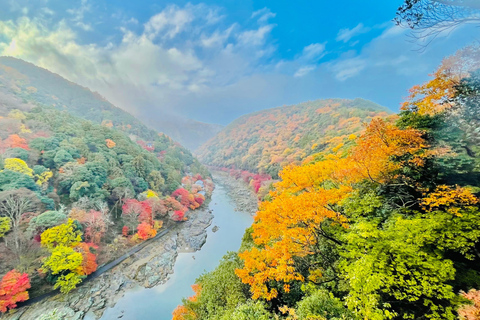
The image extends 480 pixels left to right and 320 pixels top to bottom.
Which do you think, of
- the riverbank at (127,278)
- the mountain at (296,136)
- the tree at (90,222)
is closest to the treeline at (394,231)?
the riverbank at (127,278)

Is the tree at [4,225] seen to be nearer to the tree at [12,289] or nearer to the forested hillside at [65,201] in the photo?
the forested hillside at [65,201]

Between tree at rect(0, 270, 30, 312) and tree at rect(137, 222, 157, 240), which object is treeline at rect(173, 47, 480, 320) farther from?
tree at rect(137, 222, 157, 240)

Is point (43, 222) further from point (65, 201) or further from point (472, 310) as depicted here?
point (472, 310)

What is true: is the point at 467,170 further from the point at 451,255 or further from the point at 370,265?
the point at 370,265

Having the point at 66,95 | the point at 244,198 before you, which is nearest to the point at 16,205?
the point at 244,198

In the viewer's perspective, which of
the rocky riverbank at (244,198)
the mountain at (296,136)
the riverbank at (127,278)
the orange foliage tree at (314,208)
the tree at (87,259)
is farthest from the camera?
the mountain at (296,136)

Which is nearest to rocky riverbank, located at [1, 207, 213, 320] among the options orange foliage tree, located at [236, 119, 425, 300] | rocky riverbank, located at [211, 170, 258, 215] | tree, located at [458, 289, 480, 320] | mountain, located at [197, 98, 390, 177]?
rocky riverbank, located at [211, 170, 258, 215]

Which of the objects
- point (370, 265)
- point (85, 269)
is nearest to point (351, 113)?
point (370, 265)

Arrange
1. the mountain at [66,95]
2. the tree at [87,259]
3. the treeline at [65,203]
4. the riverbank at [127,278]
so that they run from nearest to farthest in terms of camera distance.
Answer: the riverbank at [127,278] < the treeline at [65,203] < the tree at [87,259] < the mountain at [66,95]
